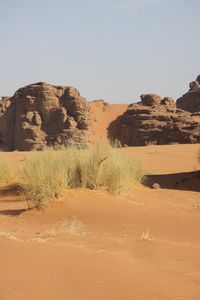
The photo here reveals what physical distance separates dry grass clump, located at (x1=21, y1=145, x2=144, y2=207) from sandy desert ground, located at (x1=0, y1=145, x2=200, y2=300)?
0.38m

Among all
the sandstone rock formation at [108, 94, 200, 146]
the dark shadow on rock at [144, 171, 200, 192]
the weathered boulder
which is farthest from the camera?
the weathered boulder

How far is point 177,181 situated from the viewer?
17641mm

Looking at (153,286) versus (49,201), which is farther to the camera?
(49,201)

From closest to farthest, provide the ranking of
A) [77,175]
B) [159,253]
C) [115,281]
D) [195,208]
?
[115,281], [159,253], [195,208], [77,175]

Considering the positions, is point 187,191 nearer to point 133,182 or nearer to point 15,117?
point 133,182

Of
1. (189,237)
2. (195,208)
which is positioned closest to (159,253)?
(189,237)

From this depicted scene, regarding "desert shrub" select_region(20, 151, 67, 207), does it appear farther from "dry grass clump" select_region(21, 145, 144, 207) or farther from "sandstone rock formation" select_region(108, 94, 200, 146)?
"sandstone rock formation" select_region(108, 94, 200, 146)

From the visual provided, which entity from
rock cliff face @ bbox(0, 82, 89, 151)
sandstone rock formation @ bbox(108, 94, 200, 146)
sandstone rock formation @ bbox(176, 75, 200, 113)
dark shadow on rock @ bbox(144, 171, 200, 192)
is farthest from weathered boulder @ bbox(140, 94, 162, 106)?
dark shadow on rock @ bbox(144, 171, 200, 192)

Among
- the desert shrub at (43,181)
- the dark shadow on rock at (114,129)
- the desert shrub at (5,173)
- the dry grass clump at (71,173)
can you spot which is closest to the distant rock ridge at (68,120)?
the dark shadow on rock at (114,129)

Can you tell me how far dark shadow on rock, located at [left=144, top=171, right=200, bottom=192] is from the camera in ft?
52.4

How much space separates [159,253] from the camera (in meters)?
5.59

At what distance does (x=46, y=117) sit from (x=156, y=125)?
1143 cm

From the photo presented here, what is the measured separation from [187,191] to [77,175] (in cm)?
415

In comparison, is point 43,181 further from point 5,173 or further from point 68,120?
point 68,120
